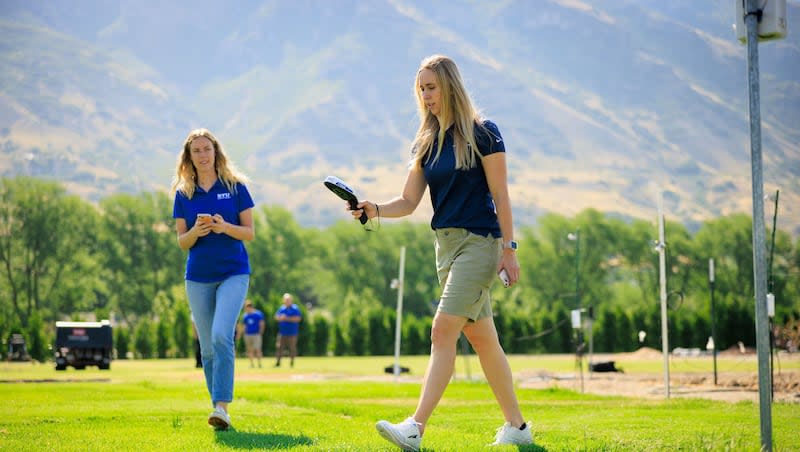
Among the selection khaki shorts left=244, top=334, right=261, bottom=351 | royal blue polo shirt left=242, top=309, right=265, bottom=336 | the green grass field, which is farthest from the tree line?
the green grass field

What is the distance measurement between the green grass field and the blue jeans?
344mm

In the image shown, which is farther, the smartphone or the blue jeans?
the blue jeans

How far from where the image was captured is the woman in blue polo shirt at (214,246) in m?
7.33

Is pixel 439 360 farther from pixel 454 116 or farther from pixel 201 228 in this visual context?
pixel 201 228

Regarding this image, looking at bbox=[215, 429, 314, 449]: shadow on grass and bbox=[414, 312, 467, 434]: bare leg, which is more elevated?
bbox=[414, 312, 467, 434]: bare leg

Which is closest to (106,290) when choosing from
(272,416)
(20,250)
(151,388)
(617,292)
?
(20,250)

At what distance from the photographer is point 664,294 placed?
12.1 metres

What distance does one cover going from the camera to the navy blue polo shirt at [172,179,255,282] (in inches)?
295

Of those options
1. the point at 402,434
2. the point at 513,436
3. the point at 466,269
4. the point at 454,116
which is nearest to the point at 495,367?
the point at 513,436

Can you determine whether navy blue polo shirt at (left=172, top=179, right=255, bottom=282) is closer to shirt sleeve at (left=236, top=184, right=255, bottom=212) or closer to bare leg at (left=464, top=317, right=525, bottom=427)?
shirt sleeve at (left=236, top=184, right=255, bottom=212)

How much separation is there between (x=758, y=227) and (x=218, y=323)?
154 inches

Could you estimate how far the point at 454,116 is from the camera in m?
5.89

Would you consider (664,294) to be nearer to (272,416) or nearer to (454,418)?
(454,418)

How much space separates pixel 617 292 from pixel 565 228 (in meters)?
6.84
